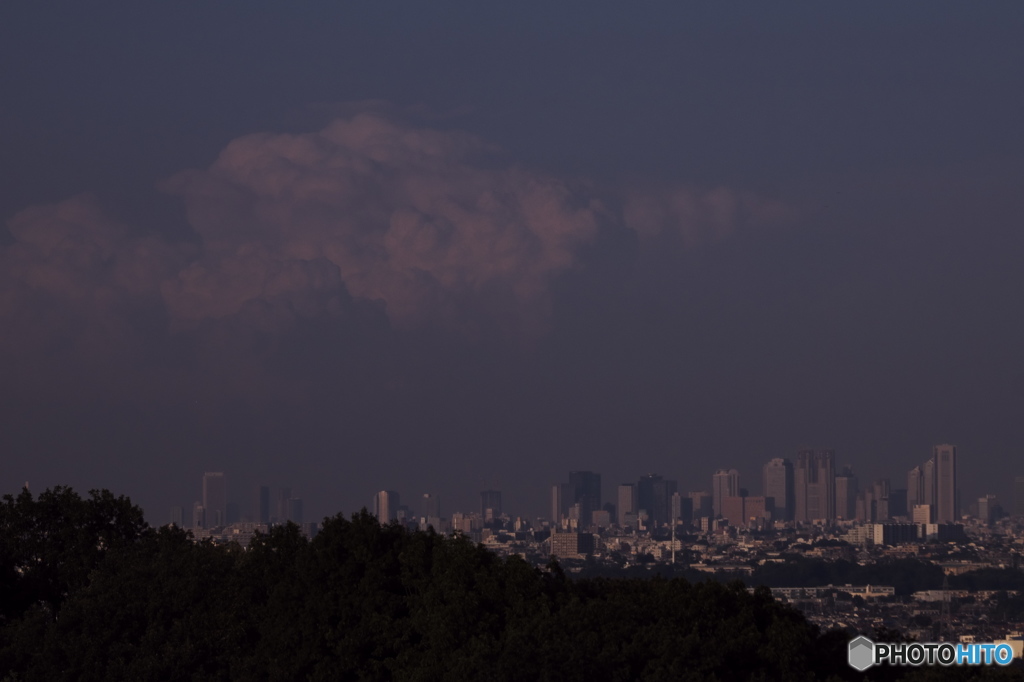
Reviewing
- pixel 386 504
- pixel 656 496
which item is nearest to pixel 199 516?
pixel 386 504

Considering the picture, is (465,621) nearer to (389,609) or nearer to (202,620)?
(389,609)

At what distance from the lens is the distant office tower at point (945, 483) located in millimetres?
150625

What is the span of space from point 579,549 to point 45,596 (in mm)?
73500

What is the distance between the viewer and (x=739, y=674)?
17656mm

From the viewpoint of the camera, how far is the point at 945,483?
15575cm

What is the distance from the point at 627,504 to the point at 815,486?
2441 cm

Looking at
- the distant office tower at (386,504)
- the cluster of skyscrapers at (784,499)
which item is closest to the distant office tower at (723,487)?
the cluster of skyscrapers at (784,499)

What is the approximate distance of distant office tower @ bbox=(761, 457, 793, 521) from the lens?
164875 millimetres

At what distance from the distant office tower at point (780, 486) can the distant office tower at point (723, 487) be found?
4.41 meters

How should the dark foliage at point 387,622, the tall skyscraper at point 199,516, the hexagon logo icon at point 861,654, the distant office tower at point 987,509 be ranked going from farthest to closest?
the distant office tower at point 987,509, the tall skyscraper at point 199,516, the hexagon logo icon at point 861,654, the dark foliage at point 387,622

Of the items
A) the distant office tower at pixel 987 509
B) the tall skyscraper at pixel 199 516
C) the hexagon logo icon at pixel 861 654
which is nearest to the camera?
the hexagon logo icon at pixel 861 654

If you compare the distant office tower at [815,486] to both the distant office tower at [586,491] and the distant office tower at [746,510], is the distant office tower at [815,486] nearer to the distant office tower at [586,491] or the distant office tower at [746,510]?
the distant office tower at [746,510]

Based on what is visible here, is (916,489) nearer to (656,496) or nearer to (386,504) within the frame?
(656,496)

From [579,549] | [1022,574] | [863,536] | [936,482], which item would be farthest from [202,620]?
[936,482]
